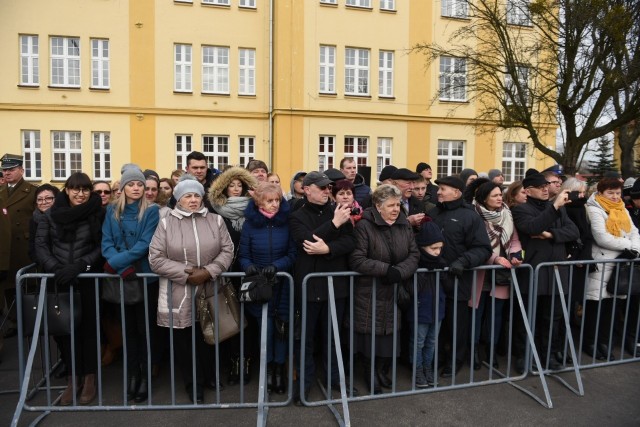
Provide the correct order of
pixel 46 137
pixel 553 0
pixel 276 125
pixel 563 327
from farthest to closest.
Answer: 1. pixel 276 125
2. pixel 46 137
3. pixel 553 0
4. pixel 563 327

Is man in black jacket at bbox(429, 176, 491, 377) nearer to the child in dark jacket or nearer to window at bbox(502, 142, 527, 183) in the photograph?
the child in dark jacket

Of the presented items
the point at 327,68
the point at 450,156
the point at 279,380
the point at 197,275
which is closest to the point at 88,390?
the point at 197,275

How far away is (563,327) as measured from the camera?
5.27 m

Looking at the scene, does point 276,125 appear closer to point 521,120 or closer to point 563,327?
point 521,120

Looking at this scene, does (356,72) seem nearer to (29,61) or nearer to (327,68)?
(327,68)

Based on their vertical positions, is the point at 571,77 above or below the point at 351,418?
above

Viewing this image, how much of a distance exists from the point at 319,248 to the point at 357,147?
692 inches

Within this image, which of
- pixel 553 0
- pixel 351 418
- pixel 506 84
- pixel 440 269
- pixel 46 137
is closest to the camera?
pixel 351 418

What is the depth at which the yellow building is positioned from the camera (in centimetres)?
1845

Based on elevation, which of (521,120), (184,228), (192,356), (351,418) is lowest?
(351,418)

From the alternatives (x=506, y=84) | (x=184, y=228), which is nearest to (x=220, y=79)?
(x=506, y=84)

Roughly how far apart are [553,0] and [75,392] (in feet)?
36.3

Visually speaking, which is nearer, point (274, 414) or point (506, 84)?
point (274, 414)

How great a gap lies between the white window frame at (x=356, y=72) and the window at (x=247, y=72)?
164 inches
